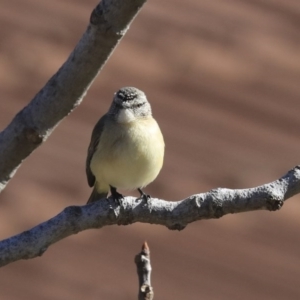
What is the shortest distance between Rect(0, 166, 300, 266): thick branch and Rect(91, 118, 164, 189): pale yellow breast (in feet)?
4.54

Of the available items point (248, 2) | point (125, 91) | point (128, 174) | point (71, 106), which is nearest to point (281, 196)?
point (71, 106)

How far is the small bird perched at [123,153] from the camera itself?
4062mm

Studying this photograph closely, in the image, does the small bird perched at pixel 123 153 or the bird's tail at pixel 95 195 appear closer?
the small bird perched at pixel 123 153

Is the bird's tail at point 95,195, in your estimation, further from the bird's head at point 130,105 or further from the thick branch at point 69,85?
the thick branch at point 69,85

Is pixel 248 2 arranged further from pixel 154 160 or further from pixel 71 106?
pixel 71 106

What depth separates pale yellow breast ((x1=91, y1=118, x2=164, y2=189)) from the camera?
13.3 feet

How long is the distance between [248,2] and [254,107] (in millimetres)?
928

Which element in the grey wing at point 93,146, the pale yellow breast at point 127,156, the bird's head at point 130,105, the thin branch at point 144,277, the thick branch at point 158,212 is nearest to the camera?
the thin branch at point 144,277

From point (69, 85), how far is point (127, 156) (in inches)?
68.6

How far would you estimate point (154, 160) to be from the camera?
13.5 ft

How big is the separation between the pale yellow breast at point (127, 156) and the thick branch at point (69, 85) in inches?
61.5

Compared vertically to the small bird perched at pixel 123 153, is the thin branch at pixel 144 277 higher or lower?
lower

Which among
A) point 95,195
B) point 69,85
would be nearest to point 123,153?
point 95,195

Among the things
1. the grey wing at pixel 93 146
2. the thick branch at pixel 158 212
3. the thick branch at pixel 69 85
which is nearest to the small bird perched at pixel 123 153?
the grey wing at pixel 93 146
